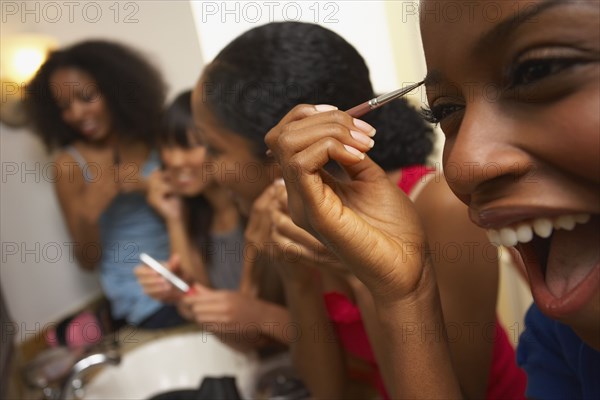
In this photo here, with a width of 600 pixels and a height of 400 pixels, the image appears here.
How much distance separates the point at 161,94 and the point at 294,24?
0.30m

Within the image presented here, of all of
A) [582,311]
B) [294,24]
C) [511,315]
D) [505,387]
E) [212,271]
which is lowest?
[511,315]

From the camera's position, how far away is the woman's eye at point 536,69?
1.07 feet

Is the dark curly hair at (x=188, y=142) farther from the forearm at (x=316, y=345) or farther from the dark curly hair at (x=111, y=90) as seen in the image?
the forearm at (x=316, y=345)

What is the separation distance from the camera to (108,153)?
960 mm

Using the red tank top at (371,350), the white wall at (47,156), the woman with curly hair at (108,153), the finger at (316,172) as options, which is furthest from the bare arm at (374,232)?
the woman with curly hair at (108,153)

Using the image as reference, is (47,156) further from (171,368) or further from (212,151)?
(171,368)

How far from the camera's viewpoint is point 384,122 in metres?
0.78

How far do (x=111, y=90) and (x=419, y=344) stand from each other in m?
0.65

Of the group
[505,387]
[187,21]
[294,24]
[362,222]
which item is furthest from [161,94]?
[505,387]

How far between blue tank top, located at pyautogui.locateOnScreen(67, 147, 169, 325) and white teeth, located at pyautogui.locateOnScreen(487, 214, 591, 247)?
0.73 m

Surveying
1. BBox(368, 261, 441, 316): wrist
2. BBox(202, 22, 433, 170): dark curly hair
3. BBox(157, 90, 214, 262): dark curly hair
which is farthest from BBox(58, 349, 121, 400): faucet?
BBox(368, 261, 441, 316): wrist

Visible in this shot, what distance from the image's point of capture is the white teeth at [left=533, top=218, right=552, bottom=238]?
1.19 feet

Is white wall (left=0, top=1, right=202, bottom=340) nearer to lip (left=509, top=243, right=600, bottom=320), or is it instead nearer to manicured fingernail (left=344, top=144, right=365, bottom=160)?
manicured fingernail (left=344, top=144, right=365, bottom=160)

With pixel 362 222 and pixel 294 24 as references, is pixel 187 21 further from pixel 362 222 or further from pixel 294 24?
pixel 362 222
